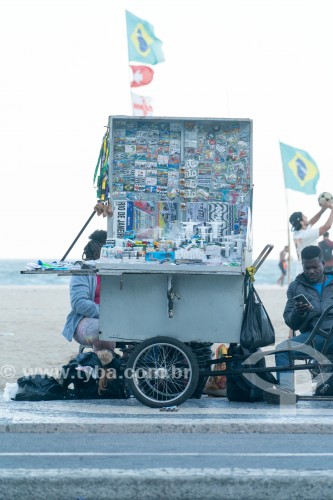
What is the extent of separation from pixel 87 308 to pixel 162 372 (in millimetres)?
1296

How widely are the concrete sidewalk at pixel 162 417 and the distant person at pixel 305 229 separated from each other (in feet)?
10.3

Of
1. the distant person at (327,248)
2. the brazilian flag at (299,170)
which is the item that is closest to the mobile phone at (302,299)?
the distant person at (327,248)

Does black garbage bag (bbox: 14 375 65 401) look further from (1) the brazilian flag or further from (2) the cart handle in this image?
(1) the brazilian flag

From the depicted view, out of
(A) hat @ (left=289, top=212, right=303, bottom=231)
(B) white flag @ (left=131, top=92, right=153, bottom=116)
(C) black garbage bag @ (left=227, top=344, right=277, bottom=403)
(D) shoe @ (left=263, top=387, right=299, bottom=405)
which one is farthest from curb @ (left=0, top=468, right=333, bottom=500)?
(B) white flag @ (left=131, top=92, right=153, bottom=116)

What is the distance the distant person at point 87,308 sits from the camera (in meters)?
9.69

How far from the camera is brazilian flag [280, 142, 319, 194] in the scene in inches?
1049

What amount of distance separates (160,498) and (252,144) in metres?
4.47

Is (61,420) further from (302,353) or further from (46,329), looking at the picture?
(46,329)

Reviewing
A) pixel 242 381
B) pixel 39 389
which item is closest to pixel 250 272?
pixel 242 381

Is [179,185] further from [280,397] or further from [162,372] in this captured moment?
[280,397]

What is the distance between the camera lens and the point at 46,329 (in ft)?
68.3

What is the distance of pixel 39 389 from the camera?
30.5 ft

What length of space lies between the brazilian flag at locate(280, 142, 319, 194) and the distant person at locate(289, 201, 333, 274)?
14039mm

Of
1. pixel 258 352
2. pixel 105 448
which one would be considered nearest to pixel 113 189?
pixel 258 352
